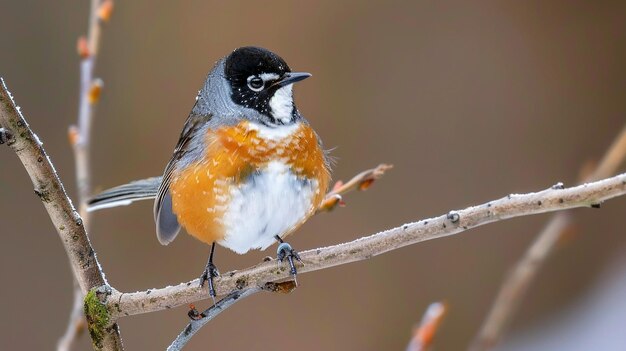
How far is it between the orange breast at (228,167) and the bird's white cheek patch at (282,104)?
0.04 metres

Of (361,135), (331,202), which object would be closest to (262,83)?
(331,202)

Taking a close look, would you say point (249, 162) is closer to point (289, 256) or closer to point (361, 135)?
point (289, 256)

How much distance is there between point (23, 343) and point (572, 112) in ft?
9.75

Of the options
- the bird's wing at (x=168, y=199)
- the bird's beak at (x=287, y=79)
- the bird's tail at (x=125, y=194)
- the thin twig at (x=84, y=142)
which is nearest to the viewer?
the thin twig at (x=84, y=142)

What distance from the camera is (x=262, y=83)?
2010 mm

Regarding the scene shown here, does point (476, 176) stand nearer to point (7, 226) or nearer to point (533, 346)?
point (533, 346)

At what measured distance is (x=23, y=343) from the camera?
12.1 feet

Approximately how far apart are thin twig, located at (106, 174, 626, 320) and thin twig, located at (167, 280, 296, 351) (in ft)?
0.06

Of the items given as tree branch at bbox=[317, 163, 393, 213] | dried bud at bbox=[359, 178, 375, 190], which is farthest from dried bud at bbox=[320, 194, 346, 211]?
dried bud at bbox=[359, 178, 375, 190]

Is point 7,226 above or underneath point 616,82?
underneath

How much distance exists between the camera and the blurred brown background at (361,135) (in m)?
3.77

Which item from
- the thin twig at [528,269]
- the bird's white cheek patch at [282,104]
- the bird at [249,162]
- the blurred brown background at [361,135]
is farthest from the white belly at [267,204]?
the blurred brown background at [361,135]

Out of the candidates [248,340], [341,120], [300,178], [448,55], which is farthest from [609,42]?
[300,178]

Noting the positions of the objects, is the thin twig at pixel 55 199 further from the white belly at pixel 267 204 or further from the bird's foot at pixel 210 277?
the white belly at pixel 267 204
